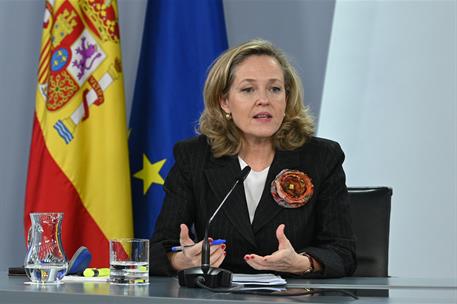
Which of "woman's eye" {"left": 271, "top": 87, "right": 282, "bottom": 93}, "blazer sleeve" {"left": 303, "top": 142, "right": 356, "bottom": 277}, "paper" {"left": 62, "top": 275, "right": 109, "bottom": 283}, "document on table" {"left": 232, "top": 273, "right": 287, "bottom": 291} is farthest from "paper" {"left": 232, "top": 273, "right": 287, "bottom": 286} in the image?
"woman's eye" {"left": 271, "top": 87, "right": 282, "bottom": 93}

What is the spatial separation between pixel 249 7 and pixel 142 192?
1.16 meters

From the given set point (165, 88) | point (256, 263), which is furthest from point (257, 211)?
point (165, 88)

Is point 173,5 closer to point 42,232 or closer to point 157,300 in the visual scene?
point 42,232

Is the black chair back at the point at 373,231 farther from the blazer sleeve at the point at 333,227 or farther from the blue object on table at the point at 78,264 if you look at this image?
the blue object on table at the point at 78,264

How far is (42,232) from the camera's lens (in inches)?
73.5

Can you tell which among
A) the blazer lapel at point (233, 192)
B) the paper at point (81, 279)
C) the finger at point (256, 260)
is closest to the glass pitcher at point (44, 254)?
the paper at point (81, 279)

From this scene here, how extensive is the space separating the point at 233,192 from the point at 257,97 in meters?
0.35

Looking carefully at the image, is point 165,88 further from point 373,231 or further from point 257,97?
point 373,231

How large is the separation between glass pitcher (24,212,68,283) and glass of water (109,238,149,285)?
13 cm

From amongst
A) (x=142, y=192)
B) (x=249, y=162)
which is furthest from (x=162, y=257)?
(x=142, y=192)

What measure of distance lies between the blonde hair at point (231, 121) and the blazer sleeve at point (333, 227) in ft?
0.49

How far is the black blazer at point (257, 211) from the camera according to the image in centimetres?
250

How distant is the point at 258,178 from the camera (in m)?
2.65

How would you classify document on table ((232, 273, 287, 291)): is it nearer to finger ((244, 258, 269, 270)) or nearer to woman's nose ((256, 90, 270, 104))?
finger ((244, 258, 269, 270))
